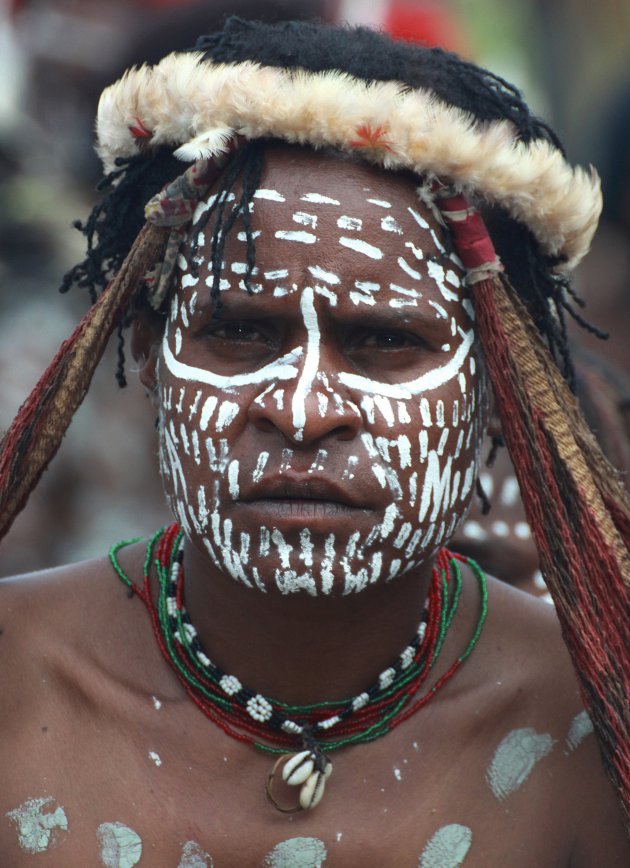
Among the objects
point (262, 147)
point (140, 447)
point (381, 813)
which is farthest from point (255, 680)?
point (140, 447)

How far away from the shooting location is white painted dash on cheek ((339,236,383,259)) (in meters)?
2.61

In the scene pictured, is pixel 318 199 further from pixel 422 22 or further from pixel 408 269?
pixel 422 22

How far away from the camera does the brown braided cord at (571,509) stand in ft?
8.27

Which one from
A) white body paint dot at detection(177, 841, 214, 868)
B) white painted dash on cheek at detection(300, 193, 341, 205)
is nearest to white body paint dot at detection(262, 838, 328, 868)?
white body paint dot at detection(177, 841, 214, 868)

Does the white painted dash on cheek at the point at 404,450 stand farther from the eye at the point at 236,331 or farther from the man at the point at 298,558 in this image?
the eye at the point at 236,331

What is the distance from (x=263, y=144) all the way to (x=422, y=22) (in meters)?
5.72

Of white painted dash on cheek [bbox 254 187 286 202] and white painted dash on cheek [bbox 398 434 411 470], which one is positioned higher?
white painted dash on cheek [bbox 254 187 286 202]

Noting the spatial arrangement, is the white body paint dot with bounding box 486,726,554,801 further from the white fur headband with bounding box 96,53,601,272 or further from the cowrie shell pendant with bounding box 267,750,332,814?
the white fur headband with bounding box 96,53,601,272

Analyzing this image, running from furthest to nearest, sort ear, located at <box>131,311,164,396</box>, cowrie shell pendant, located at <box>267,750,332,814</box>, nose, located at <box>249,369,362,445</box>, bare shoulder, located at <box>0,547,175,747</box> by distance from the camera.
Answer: ear, located at <box>131,311,164,396</box>, bare shoulder, located at <box>0,547,175,747</box>, cowrie shell pendant, located at <box>267,750,332,814</box>, nose, located at <box>249,369,362,445</box>

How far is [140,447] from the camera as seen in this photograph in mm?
5137

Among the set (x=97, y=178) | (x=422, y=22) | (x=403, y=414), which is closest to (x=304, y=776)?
(x=403, y=414)

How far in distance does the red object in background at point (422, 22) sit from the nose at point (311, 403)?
17.9 feet

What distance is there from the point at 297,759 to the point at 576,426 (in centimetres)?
84

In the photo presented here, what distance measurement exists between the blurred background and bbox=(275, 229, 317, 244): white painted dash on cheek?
83cm
